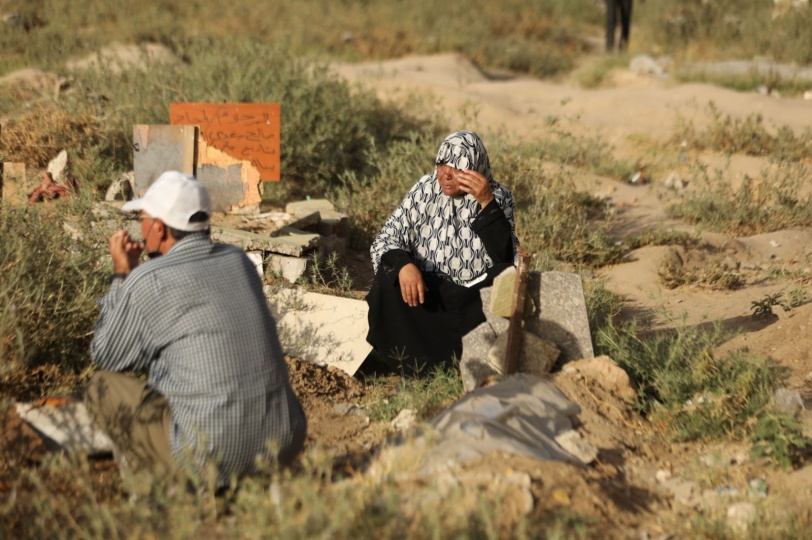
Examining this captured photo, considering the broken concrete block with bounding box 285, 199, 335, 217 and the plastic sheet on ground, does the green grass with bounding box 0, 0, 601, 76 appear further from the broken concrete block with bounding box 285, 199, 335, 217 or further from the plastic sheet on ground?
the plastic sheet on ground

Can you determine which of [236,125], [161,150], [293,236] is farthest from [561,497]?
[236,125]

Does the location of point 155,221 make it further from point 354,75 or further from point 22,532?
point 354,75

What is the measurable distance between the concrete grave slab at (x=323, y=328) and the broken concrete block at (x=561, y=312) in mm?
986

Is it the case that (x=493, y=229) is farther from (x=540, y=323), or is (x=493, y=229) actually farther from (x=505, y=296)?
(x=540, y=323)

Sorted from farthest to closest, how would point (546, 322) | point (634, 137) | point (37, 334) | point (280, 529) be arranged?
point (634, 137)
point (546, 322)
point (37, 334)
point (280, 529)

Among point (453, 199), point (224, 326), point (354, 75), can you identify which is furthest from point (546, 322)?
point (354, 75)

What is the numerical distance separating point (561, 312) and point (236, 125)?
112 inches

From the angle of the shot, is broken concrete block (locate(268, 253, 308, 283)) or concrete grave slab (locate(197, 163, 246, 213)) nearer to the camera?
broken concrete block (locate(268, 253, 308, 283))

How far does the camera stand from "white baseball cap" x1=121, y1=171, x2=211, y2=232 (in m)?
2.85

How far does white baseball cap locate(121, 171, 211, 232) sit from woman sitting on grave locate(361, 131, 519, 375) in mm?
1630

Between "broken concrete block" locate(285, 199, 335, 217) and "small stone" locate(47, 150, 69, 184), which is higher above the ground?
"small stone" locate(47, 150, 69, 184)

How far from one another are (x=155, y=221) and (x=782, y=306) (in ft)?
13.2

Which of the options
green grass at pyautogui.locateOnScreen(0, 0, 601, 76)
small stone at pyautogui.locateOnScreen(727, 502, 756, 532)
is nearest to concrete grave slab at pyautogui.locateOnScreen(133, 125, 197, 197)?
small stone at pyautogui.locateOnScreen(727, 502, 756, 532)

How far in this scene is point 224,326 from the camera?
2.86m
